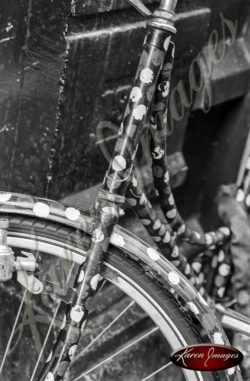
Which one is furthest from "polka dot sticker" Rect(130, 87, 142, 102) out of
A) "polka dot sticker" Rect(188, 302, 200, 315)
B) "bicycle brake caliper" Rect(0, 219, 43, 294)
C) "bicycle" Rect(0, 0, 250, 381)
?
"polka dot sticker" Rect(188, 302, 200, 315)

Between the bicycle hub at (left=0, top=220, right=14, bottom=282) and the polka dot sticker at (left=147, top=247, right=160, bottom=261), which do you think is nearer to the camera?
the bicycle hub at (left=0, top=220, right=14, bottom=282)

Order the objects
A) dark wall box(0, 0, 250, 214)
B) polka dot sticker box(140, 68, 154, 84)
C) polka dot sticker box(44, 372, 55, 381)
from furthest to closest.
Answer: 1. dark wall box(0, 0, 250, 214)
2. polka dot sticker box(44, 372, 55, 381)
3. polka dot sticker box(140, 68, 154, 84)

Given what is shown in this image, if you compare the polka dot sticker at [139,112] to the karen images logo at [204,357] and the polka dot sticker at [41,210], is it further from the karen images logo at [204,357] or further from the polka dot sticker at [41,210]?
the karen images logo at [204,357]

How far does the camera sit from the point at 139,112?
203 centimetres

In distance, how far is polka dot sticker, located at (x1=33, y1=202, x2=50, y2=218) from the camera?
210 cm

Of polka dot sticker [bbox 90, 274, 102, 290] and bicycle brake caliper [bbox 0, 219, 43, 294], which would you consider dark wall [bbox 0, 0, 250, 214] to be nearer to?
bicycle brake caliper [bbox 0, 219, 43, 294]

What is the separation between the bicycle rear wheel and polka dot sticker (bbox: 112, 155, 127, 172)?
21cm

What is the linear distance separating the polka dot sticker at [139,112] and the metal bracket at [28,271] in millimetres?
477

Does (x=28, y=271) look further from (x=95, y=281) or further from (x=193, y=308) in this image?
(x=193, y=308)

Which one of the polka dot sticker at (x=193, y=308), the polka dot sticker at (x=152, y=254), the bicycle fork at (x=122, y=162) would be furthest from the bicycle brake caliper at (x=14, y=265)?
the polka dot sticker at (x=193, y=308)

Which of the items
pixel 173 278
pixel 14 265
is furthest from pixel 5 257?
pixel 173 278

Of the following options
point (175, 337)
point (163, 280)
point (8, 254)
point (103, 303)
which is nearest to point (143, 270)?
point (163, 280)

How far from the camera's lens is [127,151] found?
2.05 m

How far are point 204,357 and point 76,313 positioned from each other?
367mm
